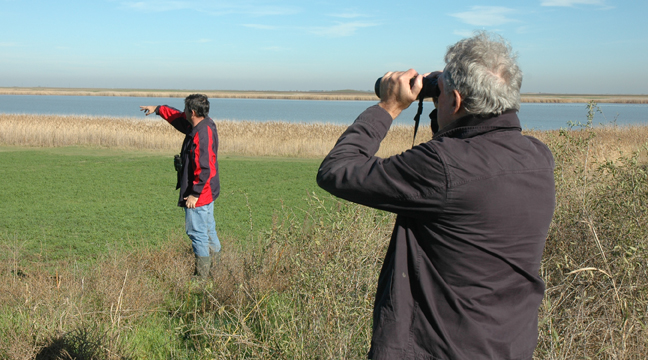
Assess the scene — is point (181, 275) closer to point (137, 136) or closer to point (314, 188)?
point (314, 188)

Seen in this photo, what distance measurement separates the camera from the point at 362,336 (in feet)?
11.5

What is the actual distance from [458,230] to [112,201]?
10.5m

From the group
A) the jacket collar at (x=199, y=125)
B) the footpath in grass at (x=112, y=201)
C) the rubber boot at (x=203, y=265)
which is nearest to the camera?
the jacket collar at (x=199, y=125)

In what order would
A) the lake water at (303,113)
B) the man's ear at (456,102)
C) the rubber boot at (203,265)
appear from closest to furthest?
the man's ear at (456,102)
the rubber boot at (203,265)
the lake water at (303,113)

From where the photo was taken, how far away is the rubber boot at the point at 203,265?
5.55 meters

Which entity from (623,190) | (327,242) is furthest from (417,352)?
(623,190)

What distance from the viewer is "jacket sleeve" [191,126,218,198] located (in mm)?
5336

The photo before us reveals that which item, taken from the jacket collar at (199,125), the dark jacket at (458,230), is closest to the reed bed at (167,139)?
the jacket collar at (199,125)

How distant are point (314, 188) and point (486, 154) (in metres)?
11.4

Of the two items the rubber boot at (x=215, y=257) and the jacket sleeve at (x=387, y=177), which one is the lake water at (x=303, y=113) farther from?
the jacket sleeve at (x=387, y=177)

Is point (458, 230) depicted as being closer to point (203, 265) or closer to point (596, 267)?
point (596, 267)

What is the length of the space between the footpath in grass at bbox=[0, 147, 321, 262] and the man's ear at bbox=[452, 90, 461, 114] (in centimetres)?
Result: 280

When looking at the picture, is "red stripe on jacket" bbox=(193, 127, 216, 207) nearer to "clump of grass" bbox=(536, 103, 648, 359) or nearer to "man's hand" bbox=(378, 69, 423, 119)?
"clump of grass" bbox=(536, 103, 648, 359)

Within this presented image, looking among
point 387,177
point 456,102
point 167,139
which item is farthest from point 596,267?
point 167,139
